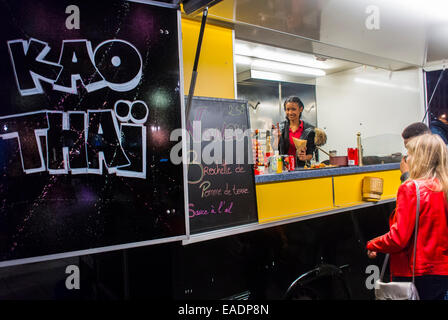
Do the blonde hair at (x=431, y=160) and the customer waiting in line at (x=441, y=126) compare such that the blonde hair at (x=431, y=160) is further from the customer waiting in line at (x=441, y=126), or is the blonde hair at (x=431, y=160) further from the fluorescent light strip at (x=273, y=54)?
the customer waiting in line at (x=441, y=126)

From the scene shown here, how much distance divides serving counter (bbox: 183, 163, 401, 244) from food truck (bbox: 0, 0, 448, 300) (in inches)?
0.5

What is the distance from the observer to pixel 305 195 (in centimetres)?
268

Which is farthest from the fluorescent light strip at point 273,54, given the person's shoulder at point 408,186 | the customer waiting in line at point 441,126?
the person's shoulder at point 408,186

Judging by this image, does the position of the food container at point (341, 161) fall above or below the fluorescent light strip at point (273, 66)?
below

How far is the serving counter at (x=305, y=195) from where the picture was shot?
2357 mm

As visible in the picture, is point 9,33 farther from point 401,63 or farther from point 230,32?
point 401,63

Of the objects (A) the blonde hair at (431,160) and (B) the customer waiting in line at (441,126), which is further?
(B) the customer waiting in line at (441,126)

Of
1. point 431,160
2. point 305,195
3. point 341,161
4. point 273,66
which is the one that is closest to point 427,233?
point 431,160

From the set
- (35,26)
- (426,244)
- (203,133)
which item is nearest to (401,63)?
(426,244)
